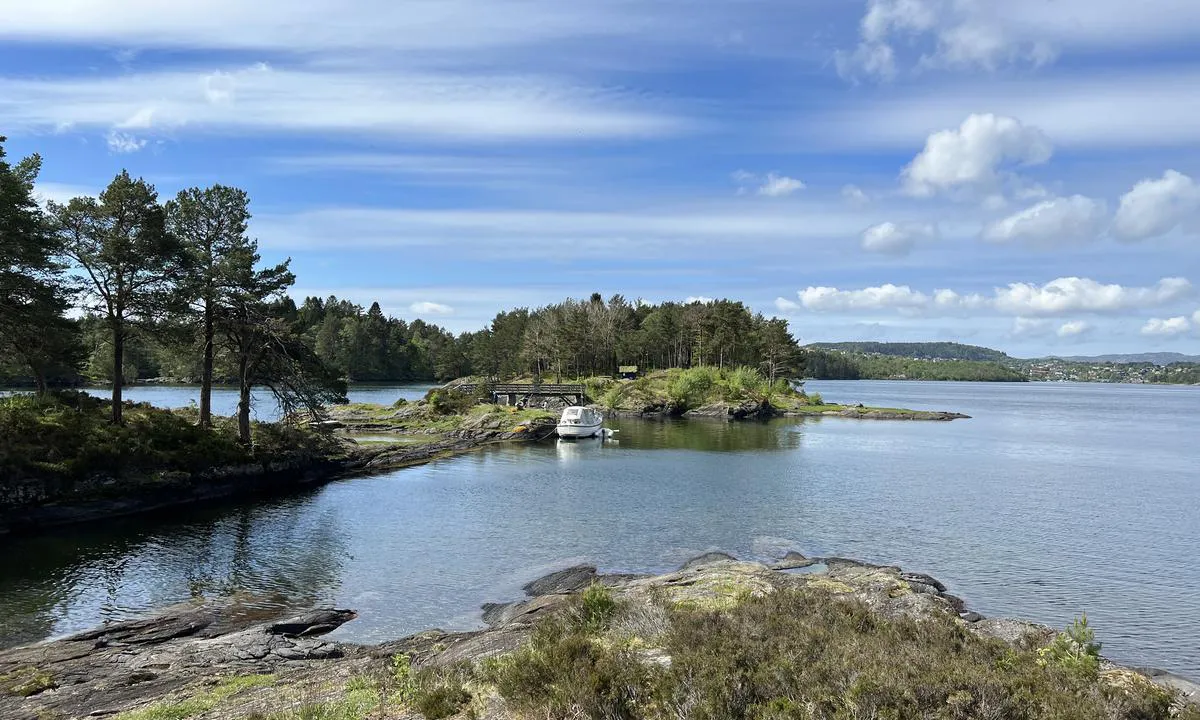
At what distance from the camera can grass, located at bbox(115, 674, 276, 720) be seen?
11.6m

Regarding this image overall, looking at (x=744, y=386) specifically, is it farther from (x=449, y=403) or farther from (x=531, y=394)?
(x=449, y=403)

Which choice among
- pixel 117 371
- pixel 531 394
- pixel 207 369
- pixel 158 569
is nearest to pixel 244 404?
pixel 207 369

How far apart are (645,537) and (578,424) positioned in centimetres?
4168

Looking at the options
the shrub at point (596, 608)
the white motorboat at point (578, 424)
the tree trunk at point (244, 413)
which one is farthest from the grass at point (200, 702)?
the white motorboat at point (578, 424)

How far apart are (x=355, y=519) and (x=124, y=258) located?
19261 millimetres

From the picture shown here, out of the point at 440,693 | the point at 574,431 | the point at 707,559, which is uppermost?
the point at 440,693

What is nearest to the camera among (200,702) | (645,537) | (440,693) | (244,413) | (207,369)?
(440,693)

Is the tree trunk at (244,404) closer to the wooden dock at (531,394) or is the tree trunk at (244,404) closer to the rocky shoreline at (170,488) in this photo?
the rocky shoreline at (170,488)

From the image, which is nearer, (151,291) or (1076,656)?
(1076,656)

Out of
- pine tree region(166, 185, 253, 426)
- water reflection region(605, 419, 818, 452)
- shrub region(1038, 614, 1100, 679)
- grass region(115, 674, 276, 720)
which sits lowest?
water reflection region(605, 419, 818, 452)

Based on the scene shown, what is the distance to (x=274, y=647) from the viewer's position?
16875 mm

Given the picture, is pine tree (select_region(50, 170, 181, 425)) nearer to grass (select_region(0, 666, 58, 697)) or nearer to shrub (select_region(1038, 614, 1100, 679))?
grass (select_region(0, 666, 58, 697))

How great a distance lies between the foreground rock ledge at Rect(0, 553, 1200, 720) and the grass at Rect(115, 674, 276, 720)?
5 cm

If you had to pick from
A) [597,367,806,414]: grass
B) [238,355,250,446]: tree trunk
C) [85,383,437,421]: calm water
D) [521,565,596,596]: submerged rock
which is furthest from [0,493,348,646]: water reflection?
[597,367,806,414]: grass
